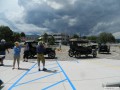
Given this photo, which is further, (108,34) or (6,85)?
(108,34)

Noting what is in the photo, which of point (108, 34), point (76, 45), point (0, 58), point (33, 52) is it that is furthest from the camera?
point (108, 34)

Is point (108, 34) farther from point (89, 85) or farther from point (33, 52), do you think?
point (89, 85)

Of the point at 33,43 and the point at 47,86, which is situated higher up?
the point at 33,43

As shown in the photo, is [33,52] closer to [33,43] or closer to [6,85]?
[33,43]

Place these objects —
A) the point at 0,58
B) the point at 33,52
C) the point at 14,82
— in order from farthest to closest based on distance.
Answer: the point at 33,52 < the point at 0,58 < the point at 14,82

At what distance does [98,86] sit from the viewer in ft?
32.4

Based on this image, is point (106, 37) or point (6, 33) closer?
point (6, 33)

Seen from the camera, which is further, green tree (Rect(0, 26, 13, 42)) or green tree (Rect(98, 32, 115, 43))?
green tree (Rect(98, 32, 115, 43))

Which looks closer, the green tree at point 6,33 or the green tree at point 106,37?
the green tree at point 6,33

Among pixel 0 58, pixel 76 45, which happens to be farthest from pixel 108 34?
pixel 0 58

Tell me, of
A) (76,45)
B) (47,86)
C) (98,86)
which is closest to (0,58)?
(47,86)

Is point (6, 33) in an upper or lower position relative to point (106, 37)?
upper

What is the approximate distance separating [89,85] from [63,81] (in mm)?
1576

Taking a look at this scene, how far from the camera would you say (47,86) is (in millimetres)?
10234
